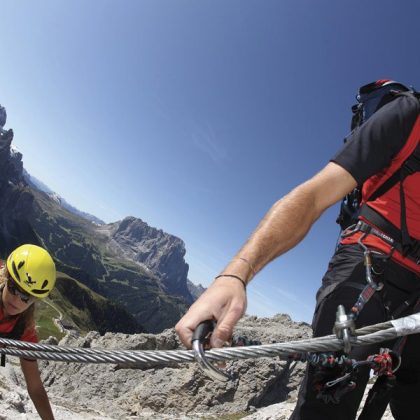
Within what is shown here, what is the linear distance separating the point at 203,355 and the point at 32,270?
281 inches

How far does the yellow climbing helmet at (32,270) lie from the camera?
25.5 ft

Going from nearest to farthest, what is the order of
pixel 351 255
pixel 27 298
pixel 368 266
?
pixel 368 266, pixel 351 255, pixel 27 298

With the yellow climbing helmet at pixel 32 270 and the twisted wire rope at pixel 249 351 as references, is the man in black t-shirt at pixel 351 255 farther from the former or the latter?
the yellow climbing helmet at pixel 32 270

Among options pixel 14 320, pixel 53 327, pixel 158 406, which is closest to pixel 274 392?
pixel 158 406

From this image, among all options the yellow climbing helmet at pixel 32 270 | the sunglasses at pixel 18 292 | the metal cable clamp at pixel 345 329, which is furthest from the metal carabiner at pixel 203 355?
the yellow climbing helmet at pixel 32 270

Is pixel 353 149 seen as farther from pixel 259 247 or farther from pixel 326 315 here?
pixel 326 315

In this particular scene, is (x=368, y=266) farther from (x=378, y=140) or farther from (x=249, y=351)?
(x=249, y=351)

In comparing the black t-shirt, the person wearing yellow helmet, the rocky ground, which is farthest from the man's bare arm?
the rocky ground

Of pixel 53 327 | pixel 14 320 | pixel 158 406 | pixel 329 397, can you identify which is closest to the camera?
pixel 329 397

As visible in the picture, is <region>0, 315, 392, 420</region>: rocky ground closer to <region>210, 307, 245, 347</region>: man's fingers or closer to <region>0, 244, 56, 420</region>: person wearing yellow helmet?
<region>0, 244, 56, 420</region>: person wearing yellow helmet

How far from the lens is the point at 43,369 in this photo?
85.6ft

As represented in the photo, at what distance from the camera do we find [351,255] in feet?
14.6

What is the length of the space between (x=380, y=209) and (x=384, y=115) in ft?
3.87

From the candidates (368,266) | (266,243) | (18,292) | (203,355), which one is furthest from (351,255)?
(18,292)
